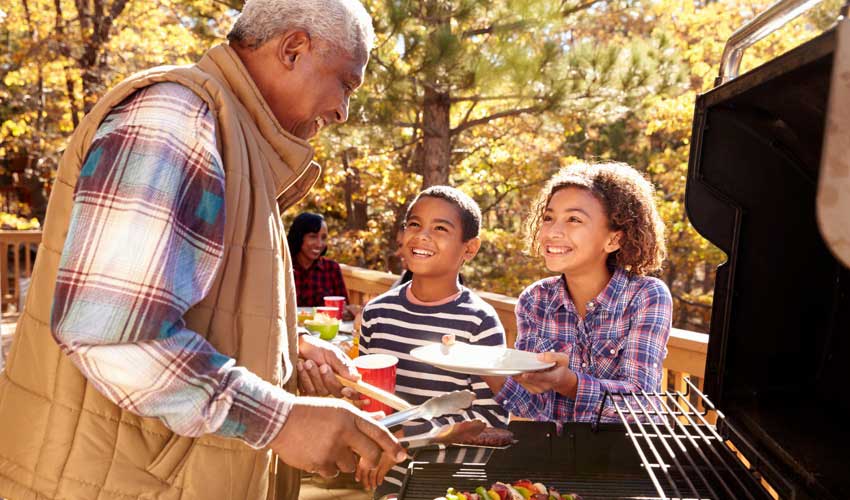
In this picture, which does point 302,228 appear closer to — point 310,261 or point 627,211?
point 310,261

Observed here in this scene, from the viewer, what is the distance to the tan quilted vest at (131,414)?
3.73 ft

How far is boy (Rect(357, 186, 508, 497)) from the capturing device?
2.33 meters

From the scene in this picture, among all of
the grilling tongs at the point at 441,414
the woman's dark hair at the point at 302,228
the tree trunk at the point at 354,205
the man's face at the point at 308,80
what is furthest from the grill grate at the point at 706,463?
the tree trunk at the point at 354,205

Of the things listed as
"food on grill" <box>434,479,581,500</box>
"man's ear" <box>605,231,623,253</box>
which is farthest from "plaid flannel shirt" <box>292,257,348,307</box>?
"food on grill" <box>434,479,581,500</box>

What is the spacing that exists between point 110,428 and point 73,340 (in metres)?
0.26

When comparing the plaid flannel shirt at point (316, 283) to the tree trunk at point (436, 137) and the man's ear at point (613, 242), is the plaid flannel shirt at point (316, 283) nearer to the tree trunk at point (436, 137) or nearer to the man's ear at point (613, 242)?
the tree trunk at point (436, 137)

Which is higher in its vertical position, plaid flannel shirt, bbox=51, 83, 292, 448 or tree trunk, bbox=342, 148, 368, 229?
tree trunk, bbox=342, 148, 368, 229

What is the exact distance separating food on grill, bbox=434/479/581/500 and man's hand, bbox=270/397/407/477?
248mm

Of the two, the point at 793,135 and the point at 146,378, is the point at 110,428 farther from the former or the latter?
the point at 793,135

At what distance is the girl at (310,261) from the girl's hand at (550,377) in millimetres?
3380

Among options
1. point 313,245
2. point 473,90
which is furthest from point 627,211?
point 473,90

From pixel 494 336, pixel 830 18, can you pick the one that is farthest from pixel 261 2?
pixel 830 18

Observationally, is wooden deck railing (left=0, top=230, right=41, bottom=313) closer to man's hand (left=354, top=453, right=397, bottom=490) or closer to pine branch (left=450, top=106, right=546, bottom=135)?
pine branch (left=450, top=106, right=546, bottom=135)

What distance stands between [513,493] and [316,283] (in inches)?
152
